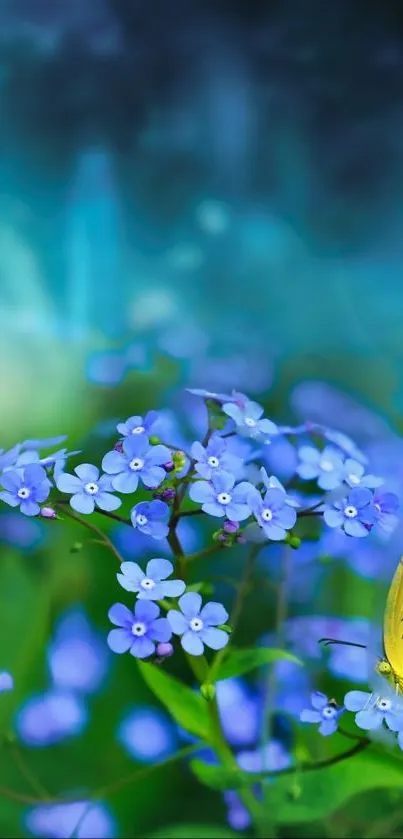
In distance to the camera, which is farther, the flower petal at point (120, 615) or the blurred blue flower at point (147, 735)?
the blurred blue flower at point (147, 735)

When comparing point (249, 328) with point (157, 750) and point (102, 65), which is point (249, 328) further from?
point (157, 750)

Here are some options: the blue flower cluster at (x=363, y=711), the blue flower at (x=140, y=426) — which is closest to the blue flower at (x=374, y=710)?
the blue flower cluster at (x=363, y=711)

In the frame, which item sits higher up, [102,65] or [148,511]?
[102,65]

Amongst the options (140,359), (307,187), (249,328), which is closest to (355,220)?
(307,187)

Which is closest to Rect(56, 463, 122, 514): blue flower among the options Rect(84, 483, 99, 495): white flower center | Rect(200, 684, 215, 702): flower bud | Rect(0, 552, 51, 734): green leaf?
Rect(84, 483, 99, 495): white flower center

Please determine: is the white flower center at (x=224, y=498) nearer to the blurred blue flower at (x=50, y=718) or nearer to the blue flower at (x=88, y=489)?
the blue flower at (x=88, y=489)

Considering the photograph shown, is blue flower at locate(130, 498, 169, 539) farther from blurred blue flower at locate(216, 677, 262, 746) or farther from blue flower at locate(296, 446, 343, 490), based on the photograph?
blurred blue flower at locate(216, 677, 262, 746)

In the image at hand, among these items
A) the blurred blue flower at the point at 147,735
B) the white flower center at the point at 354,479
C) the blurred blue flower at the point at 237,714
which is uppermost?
the white flower center at the point at 354,479
